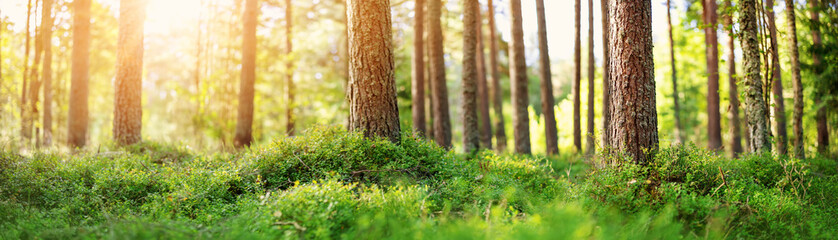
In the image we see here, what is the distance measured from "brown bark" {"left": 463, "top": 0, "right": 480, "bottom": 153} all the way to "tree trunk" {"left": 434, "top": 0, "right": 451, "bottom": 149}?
674 mm

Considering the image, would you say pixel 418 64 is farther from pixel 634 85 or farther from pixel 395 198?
pixel 395 198

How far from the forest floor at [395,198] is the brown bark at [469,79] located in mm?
4942

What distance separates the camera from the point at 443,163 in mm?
7023

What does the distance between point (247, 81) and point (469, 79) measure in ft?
21.3

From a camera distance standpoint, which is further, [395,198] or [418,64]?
[418,64]

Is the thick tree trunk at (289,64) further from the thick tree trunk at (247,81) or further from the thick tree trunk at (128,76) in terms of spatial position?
the thick tree trunk at (128,76)

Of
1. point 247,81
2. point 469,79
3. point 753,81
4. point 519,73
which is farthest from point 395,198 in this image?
point 247,81

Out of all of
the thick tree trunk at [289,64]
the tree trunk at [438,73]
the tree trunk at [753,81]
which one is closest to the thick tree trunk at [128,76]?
the thick tree trunk at [289,64]

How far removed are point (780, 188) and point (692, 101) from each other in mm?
32275

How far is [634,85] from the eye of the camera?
258 inches

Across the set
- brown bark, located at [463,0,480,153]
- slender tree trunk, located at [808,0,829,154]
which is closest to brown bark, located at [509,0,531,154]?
brown bark, located at [463,0,480,153]

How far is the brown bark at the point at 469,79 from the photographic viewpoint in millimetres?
12719

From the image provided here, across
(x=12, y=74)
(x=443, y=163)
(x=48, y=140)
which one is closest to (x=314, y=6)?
(x=48, y=140)

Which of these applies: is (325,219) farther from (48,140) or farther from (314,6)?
(314,6)
